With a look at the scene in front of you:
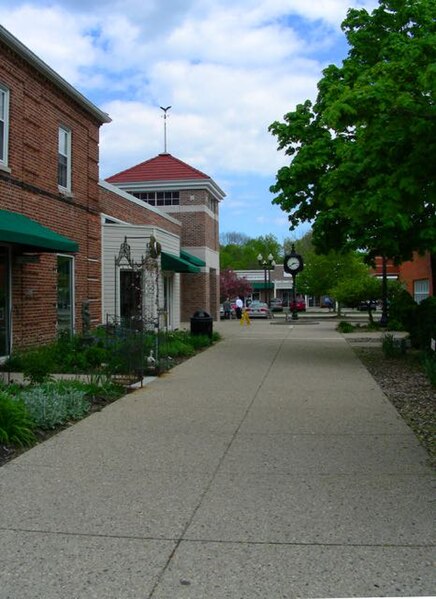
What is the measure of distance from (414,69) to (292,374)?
7080mm

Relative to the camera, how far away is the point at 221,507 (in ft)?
16.2

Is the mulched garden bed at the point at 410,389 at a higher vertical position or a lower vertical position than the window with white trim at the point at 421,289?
lower

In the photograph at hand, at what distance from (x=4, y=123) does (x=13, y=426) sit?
7.77 meters

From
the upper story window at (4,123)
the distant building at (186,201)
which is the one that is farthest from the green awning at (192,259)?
the upper story window at (4,123)

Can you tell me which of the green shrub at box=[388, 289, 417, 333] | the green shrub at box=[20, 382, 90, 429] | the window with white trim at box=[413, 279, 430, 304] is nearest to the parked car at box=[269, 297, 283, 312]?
the window with white trim at box=[413, 279, 430, 304]

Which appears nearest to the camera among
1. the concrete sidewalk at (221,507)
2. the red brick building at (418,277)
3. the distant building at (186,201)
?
the concrete sidewalk at (221,507)

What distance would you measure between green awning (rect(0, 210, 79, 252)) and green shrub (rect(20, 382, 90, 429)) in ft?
8.83

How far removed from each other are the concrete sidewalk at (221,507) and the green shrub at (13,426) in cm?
25

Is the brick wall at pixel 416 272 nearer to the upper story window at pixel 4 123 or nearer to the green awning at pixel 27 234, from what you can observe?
the green awning at pixel 27 234

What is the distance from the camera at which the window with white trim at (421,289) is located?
29344mm

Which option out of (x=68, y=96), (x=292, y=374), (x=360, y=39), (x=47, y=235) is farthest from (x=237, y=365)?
(x=360, y=39)

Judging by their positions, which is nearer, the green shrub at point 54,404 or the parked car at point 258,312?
the green shrub at point 54,404

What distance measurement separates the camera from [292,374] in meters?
12.7

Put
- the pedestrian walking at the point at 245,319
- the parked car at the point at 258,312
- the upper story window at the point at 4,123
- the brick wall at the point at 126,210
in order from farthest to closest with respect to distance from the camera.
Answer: the parked car at the point at 258,312, the pedestrian walking at the point at 245,319, the brick wall at the point at 126,210, the upper story window at the point at 4,123
